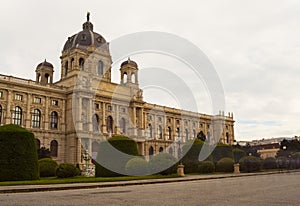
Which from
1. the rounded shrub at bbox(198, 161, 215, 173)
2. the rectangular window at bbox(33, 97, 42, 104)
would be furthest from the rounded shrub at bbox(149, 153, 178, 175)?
the rectangular window at bbox(33, 97, 42, 104)

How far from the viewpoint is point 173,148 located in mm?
74312

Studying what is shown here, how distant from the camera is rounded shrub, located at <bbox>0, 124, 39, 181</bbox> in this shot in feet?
72.6

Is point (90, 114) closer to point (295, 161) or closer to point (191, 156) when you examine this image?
point (191, 156)

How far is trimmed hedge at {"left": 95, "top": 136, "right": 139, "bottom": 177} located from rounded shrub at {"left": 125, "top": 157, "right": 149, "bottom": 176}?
71 centimetres

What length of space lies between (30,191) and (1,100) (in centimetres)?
3629

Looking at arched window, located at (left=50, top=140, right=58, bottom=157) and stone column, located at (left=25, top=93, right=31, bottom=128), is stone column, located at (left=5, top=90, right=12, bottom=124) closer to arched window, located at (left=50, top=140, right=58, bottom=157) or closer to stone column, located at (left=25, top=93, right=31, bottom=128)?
stone column, located at (left=25, top=93, right=31, bottom=128)

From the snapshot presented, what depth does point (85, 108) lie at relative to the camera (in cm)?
5603

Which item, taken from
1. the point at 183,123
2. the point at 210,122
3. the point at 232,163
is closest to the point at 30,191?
the point at 232,163

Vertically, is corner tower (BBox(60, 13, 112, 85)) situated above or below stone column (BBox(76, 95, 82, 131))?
above

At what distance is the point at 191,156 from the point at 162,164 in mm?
13523

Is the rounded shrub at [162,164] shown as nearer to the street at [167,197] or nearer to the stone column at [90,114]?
the street at [167,197]

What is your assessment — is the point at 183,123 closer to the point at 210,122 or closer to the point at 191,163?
the point at 210,122

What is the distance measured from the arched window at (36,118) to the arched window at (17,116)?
2052 mm

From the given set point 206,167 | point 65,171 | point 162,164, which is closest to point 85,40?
point 206,167
